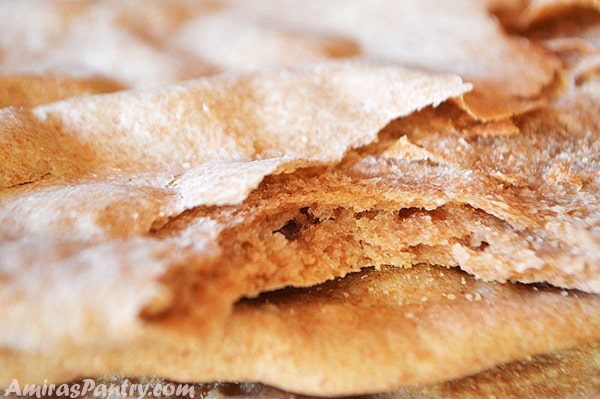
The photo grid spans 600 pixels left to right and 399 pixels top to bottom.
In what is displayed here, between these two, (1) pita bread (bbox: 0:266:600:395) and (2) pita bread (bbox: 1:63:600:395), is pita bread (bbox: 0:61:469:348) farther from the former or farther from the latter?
(1) pita bread (bbox: 0:266:600:395)

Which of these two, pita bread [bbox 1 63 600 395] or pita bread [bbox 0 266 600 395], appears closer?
pita bread [bbox 1 63 600 395]

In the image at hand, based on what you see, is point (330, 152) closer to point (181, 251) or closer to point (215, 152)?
point (215, 152)

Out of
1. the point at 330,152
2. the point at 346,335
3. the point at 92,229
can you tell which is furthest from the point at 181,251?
the point at 330,152

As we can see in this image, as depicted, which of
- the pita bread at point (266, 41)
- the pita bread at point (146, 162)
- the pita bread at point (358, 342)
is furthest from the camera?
the pita bread at point (266, 41)

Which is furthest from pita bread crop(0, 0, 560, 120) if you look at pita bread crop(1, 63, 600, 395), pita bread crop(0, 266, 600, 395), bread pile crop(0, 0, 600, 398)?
pita bread crop(0, 266, 600, 395)

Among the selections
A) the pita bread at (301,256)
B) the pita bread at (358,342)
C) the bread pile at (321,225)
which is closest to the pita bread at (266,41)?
the bread pile at (321,225)

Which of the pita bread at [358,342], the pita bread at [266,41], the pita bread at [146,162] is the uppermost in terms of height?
the pita bread at [266,41]

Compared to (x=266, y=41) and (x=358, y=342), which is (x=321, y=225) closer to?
(x=358, y=342)

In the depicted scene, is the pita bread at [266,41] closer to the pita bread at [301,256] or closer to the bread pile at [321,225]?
the bread pile at [321,225]
